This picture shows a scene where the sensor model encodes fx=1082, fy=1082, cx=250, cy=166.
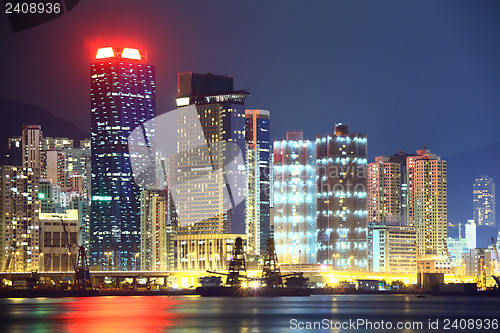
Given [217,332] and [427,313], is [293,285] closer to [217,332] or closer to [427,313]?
[427,313]

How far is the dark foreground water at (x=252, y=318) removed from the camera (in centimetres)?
10269

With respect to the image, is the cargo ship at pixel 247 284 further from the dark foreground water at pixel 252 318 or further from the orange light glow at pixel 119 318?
the orange light glow at pixel 119 318

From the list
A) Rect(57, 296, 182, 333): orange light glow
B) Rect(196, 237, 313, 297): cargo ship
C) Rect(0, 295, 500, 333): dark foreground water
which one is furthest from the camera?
Rect(196, 237, 313, 297): cargo ship

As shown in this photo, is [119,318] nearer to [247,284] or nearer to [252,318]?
[252,318]

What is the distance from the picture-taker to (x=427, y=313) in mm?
130125

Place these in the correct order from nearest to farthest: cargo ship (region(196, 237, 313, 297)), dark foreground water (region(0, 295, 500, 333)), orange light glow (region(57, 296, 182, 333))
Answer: orange light glow (region(57, 296, 182, 333)) < dark foreground water (region(0, 295, 500, 333)) < cargo ship (region(196, 237, 313, 297))

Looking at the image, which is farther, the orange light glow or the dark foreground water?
the dark foreground water

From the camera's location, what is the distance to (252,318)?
392ft

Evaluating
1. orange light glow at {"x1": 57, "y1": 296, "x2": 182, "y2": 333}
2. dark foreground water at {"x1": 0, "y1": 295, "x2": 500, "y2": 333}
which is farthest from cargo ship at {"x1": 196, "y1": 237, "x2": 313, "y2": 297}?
orange light glow at {"x1": 57, "y1": 296, "x2": 182, "y2": 333}

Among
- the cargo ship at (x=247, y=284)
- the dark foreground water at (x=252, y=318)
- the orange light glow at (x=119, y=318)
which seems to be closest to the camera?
the orange light glow at (x=119, y=318)

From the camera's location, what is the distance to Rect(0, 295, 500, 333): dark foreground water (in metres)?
103

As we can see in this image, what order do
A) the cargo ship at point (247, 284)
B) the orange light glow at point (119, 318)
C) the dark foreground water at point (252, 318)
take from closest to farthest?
the orange light glow at point (119, 318) < the dark foreground water at point (252, 318) < the cargo ship at point (247, 284)

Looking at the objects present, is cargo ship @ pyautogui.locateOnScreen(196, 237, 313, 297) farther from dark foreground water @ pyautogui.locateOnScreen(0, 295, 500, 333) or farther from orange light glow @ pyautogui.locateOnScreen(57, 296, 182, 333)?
orange light glow @ pyautogui.locateOnScreen(57, 296, 182, 333)

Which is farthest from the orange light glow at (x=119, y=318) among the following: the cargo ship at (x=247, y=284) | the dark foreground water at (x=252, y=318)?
the cargo ship at (x=247, y=284)
